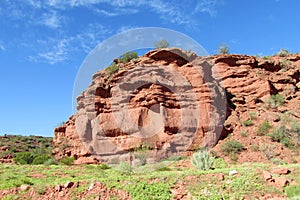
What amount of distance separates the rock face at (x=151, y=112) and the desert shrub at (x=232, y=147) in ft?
5.81

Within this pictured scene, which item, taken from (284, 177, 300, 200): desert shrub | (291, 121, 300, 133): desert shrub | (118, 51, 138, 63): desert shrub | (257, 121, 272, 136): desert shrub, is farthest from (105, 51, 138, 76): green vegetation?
(284, 177, 300, 200): desert shrub

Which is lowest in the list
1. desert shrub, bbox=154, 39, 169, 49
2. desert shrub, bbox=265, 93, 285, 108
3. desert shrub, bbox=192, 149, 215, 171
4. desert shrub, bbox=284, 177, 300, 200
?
desert shrub, bbox=284, 177, 300, 200

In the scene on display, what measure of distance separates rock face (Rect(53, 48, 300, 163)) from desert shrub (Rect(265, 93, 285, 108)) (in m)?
2.32

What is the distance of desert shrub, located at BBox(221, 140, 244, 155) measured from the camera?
61.1 ft

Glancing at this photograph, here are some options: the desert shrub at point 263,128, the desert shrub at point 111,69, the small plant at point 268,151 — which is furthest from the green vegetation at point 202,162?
the desert shrub at point 111,69

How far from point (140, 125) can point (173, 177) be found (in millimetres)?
11521

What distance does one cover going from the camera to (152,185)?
317 inches

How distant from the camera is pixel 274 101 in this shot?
85.8 feet

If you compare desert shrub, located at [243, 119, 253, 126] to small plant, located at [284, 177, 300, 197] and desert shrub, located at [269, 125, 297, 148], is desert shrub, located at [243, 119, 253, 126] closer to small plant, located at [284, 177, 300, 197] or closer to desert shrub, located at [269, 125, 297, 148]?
desert shrub, located at [269, 125, 297, 148]

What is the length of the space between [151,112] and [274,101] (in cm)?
1289

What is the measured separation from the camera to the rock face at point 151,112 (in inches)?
780

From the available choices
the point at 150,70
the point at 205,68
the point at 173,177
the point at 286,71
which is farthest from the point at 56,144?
the point at 286,71

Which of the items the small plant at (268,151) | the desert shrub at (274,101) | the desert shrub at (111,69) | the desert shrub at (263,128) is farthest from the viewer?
the desert shrub at (274,101)

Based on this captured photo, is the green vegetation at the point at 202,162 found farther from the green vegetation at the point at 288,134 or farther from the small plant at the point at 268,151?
the green vegetation at the point at 288,134
